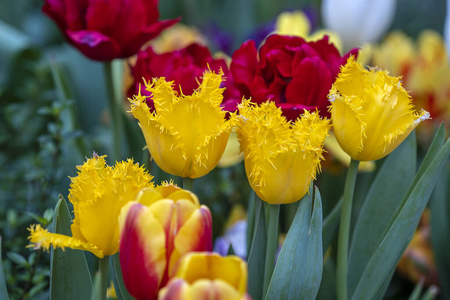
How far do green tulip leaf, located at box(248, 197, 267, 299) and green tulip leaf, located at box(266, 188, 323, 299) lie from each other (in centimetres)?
6

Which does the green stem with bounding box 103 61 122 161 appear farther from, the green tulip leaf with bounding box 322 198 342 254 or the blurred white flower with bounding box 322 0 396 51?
the blurred white flower with bounding box 322 0 396 51

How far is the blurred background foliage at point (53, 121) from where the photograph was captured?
0.62 metres

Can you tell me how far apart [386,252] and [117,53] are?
33 cm

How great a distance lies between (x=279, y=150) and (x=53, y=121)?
676mm

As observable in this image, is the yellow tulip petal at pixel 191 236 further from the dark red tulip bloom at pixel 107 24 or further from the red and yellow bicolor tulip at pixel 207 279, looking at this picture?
the dark red tulip bloom at pixel 107 24

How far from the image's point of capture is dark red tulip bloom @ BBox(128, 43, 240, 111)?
1.40 ft

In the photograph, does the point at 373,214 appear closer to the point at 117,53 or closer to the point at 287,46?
the point at 287,46

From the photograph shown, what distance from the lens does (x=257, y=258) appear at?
0.43 metres

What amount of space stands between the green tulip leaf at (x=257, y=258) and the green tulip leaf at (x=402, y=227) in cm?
8

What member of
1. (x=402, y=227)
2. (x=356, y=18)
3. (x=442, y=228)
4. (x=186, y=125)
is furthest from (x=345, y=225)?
(x=356, y=18)

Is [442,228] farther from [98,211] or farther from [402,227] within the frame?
[98,211]

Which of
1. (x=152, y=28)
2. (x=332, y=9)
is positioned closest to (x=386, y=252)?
(x=152, y=28)

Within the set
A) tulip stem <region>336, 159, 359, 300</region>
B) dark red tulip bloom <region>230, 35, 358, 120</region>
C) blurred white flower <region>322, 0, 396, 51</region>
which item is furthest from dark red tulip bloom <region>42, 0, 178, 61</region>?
blurred white flower <region>322, 0, 396, 51</region>

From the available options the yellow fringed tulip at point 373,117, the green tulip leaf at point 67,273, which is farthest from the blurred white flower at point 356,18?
the green tulip leaf at point 67,273
